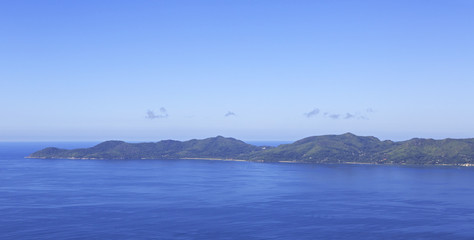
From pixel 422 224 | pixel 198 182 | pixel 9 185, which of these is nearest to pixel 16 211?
pixel 9 185

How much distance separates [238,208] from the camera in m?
114

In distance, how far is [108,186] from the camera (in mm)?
160375

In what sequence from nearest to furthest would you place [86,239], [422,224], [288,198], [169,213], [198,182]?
[86,239], [422,224], [169,213], [288,198], [198,182]

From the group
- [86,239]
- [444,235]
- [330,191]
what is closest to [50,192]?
[86,239]

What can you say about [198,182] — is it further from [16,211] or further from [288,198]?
[16,211]

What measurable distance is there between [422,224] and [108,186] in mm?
115690

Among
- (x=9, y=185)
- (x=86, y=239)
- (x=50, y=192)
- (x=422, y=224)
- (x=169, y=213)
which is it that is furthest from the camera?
(x=9, y=185)

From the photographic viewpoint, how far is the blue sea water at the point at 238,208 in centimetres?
8712

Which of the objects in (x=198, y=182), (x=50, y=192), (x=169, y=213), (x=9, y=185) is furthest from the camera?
(x=198, y=182)

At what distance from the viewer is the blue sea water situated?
87125 millimetres

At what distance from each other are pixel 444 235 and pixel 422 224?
9505mm

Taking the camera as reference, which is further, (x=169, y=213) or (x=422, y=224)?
(x=169, y=213)

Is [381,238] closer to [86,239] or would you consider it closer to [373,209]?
[373,209]

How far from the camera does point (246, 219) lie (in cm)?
9906
